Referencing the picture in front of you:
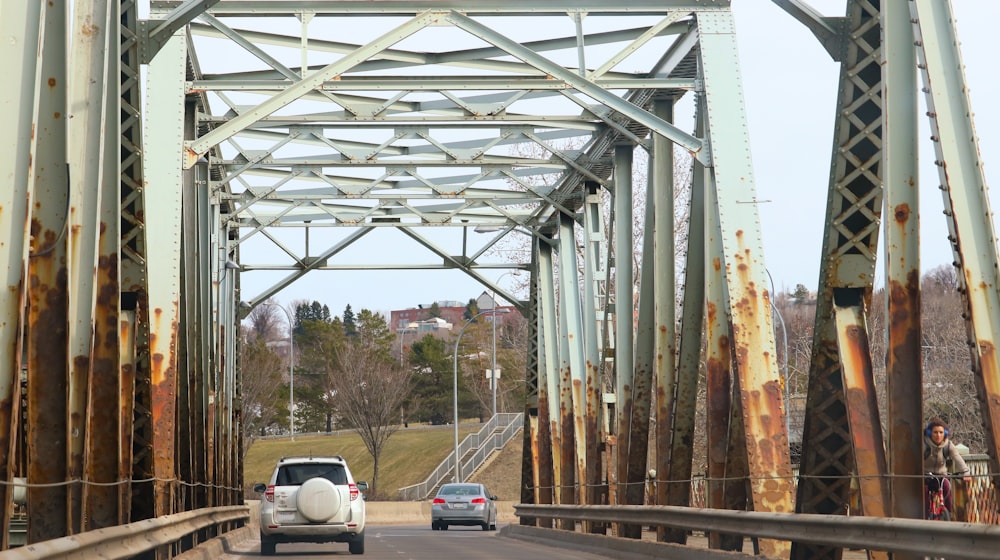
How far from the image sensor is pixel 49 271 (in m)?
8.37

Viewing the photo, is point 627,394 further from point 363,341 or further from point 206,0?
point 363,341

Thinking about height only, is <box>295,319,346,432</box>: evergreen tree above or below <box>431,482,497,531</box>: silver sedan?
above

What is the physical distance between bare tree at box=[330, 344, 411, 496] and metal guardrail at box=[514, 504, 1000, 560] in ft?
198

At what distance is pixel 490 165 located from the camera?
25.4 m

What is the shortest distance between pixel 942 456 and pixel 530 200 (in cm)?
1564

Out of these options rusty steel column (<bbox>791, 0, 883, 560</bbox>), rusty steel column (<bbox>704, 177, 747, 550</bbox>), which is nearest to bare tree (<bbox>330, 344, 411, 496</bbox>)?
rusty steel column (<bbox>704, 177, 747, 550</bbox>)

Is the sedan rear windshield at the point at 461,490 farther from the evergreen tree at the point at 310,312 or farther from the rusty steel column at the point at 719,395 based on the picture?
the evergreen tree at the point at 310,312

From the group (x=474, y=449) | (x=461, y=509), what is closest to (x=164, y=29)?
(x=461, y=509)

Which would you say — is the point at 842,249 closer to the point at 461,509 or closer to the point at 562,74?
the point at 562,74

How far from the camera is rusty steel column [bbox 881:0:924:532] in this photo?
933 centimetres

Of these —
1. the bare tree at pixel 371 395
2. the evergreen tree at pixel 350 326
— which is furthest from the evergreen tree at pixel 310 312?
the bare tree at pixel 371 395

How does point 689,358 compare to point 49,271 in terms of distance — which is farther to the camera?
point 689,358

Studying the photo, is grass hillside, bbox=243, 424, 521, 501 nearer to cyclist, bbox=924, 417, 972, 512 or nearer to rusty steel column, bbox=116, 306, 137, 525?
cyclist, bbox=924, 417, 972, 512

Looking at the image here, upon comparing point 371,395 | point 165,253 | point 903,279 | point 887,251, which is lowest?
point 903,279
